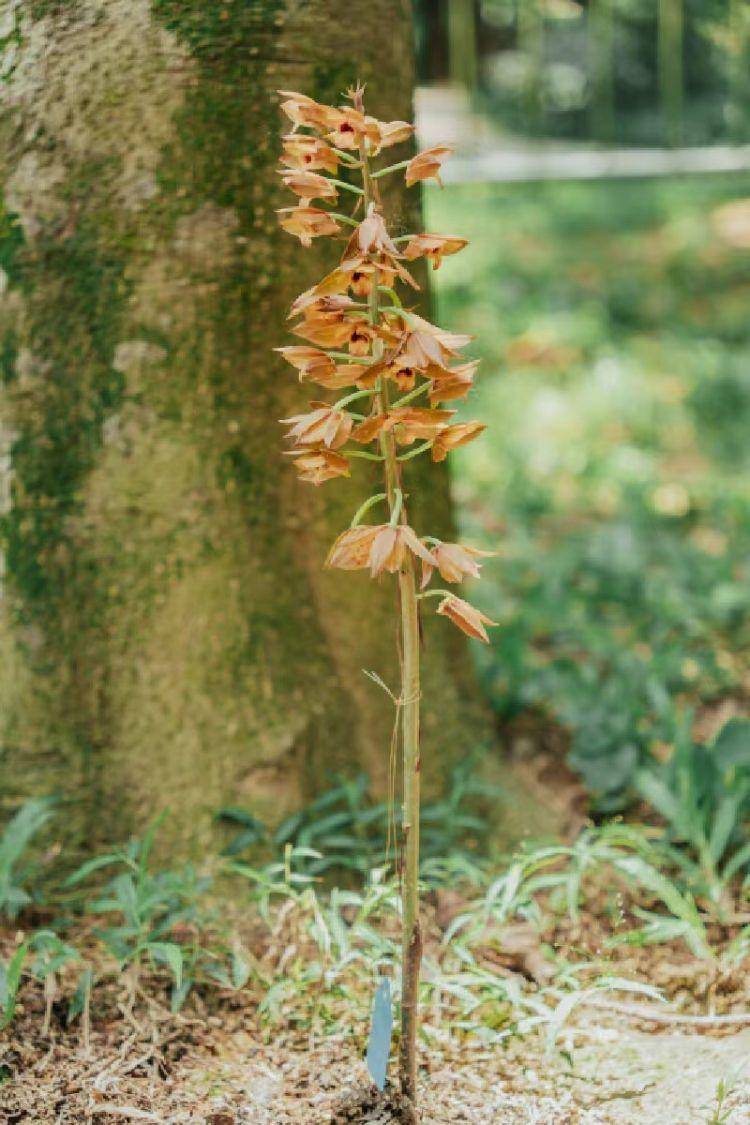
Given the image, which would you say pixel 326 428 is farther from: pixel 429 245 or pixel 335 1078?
pixel 335 1078

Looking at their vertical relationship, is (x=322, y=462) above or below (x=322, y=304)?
below

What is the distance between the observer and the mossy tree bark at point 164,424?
205 cm

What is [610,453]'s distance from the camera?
4855 mm

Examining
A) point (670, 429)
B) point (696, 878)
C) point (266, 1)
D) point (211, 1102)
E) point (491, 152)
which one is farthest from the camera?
point (491, 152)

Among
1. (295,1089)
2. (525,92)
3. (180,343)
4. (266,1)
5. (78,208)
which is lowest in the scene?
(295,1089)

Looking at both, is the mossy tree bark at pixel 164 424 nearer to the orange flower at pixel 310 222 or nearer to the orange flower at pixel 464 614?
the orange flower at pixel 310 222

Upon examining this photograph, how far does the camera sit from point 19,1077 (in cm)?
175

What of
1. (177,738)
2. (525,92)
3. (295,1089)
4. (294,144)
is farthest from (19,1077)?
(525,92)

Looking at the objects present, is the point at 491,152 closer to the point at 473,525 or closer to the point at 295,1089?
the point at 473,525

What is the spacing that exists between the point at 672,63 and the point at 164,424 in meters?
7.39

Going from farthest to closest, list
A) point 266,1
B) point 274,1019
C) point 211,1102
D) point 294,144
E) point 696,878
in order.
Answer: point 696,878 → point 266,1 → point 274,1019 → point 211,1102 → point 294,144

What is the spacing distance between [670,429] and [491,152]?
459 cm

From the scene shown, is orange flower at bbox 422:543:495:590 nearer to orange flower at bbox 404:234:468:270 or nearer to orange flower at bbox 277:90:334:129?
orange flower at bbox 404:234:468:270

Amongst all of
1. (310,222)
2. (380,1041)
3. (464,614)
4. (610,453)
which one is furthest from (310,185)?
(610,453)
